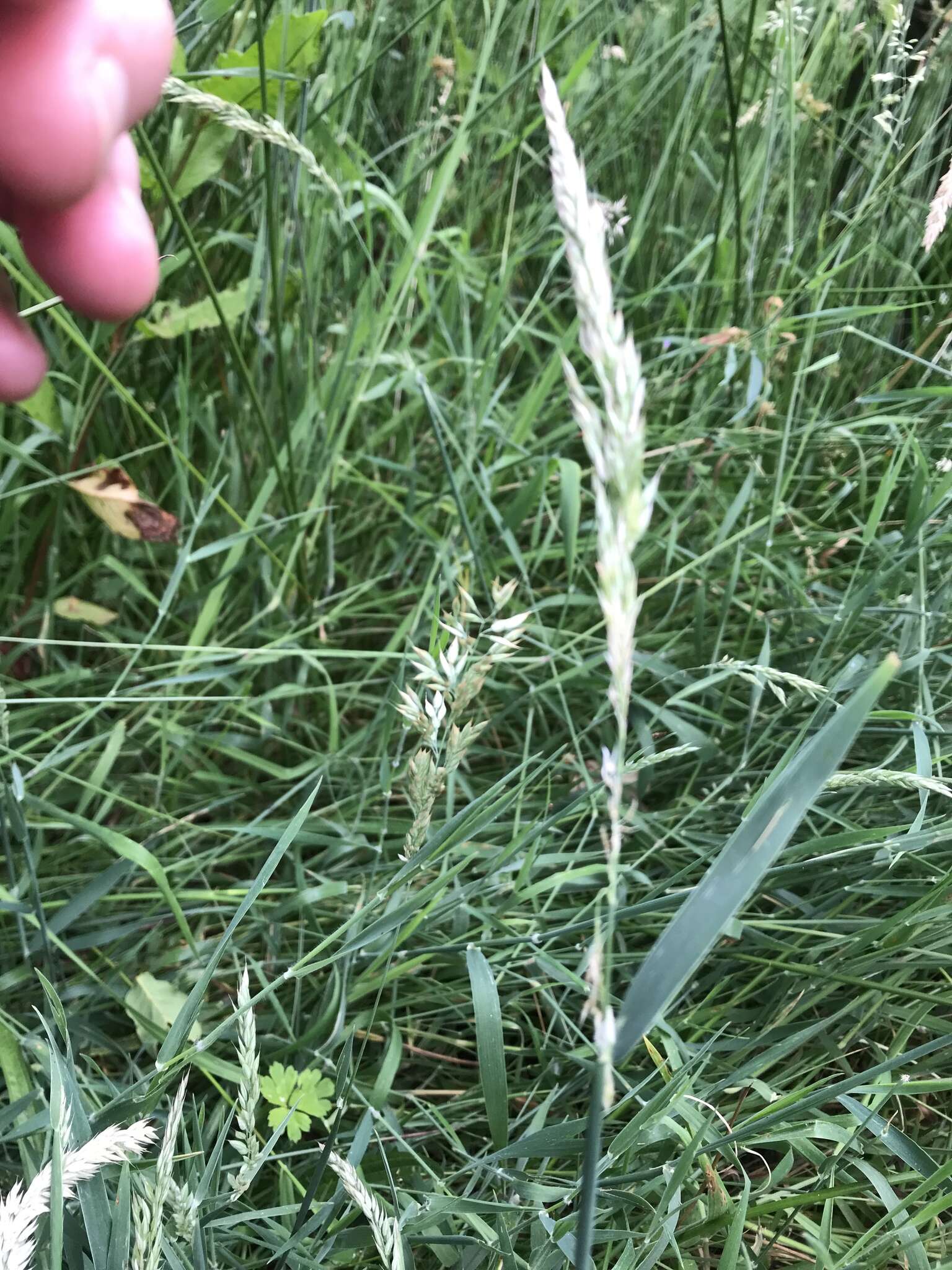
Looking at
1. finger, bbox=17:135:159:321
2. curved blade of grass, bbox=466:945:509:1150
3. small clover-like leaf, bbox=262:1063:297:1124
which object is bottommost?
small clover-like leaf, bbox=262:1063:297:1124

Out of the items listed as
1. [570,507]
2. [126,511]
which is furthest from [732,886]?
[126,511]

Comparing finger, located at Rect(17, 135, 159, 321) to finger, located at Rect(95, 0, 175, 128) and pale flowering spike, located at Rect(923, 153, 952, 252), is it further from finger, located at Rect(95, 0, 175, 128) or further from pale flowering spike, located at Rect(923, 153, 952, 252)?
pale flowering spike, located at Rect(923, 153, 952, 252)

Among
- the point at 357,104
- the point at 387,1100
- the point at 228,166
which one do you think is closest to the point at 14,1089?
the point at 387,1100

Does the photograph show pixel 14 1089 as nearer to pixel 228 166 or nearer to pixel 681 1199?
pixel 681 1199

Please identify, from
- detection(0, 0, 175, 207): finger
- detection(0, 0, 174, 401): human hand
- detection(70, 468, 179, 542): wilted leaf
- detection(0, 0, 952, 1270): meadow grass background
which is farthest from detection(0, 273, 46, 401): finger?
detection(70, 468, 179, 542): wilted leaf

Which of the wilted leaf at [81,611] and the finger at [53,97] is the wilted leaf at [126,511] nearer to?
the wilted leaf at [81,611]

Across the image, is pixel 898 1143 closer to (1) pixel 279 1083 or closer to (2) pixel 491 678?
(1) pixel 279 1083

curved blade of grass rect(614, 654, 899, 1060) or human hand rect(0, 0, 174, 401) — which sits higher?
human hand rect(0, 0, 174, 401)
